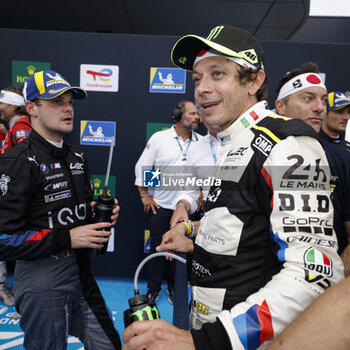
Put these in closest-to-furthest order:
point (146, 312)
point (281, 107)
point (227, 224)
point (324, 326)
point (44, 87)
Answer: point (324, 326), point (146, 312), point (227, 224), point (44, 87), point (281, 107)

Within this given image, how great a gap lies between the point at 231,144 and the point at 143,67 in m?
2.46

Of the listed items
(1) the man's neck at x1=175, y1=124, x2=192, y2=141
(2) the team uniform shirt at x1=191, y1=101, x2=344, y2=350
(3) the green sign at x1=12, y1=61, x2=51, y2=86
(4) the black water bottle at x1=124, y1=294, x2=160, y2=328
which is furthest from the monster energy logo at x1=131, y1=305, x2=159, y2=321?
(3) the green sign at x1=12, y1=61, x2=51, y2=86

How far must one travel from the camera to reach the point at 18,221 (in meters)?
1.29

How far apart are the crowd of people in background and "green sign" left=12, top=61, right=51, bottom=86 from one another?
1.76m

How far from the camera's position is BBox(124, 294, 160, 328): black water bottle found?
2.10 feet

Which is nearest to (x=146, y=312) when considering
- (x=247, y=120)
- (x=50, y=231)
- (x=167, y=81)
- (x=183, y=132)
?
(x=247, y=120)

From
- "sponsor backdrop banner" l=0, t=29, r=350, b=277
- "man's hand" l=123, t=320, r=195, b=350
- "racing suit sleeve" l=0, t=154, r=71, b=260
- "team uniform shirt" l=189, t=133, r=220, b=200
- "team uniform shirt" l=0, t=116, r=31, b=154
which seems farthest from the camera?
"sponsor backdrop banner" l=0, t=29, r=350, b=277

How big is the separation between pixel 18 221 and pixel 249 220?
3.57 feet

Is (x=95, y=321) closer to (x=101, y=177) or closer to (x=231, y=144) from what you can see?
(x=231, y=144)

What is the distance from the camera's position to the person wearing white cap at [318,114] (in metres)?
1.31

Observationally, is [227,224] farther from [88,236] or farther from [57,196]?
[57,196]

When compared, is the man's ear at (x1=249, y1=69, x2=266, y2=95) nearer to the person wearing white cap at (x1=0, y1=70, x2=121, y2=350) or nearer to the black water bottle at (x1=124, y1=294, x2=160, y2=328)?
the black water bottle at (x1=124, y1=294, x2=160, y2=328)

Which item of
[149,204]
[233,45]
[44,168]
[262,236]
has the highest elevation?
[233,45]

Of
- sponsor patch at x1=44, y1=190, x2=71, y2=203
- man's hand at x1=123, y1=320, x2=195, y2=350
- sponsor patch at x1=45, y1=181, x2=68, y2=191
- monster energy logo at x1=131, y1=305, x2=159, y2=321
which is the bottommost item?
monster energy logo at x1=131, y1=305, x2=159, y2=321
